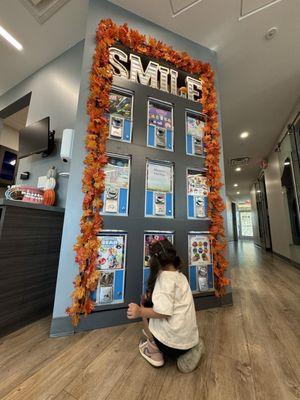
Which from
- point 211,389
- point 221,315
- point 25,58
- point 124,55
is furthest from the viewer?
point 25,58

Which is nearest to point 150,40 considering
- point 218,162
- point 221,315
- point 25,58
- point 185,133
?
point 185,133

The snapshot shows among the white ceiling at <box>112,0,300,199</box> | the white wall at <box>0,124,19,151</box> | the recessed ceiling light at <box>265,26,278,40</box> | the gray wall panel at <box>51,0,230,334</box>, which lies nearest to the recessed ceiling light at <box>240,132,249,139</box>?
the white ceiling at <box>112,0,300,199</box>

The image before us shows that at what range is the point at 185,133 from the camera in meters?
1.99

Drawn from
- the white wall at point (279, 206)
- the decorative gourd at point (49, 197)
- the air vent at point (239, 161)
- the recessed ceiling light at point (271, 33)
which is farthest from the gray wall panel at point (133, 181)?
the air vent at point (239, 161)

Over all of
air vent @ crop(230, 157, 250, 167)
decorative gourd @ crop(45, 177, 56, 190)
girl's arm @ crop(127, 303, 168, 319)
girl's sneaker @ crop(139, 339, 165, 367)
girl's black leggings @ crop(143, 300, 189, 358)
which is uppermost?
air vent @ crop(230, 157, 250, 167)

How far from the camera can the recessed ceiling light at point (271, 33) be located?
2.21 metres

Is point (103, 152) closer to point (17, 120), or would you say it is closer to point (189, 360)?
point (189, 360)

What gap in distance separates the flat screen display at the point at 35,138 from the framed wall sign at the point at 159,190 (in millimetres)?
1397

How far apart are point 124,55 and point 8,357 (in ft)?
8.87

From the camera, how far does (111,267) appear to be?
1.51m

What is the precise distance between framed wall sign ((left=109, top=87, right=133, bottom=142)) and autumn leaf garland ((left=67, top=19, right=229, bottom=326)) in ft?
0.24

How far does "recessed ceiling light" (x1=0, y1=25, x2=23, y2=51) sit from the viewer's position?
2.35 metres

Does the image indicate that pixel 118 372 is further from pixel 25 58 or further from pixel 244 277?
pixel 25 58

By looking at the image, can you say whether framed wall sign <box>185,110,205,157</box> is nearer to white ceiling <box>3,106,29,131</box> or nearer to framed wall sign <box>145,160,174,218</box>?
framed wall sign <box>145,160,174,218</box>
